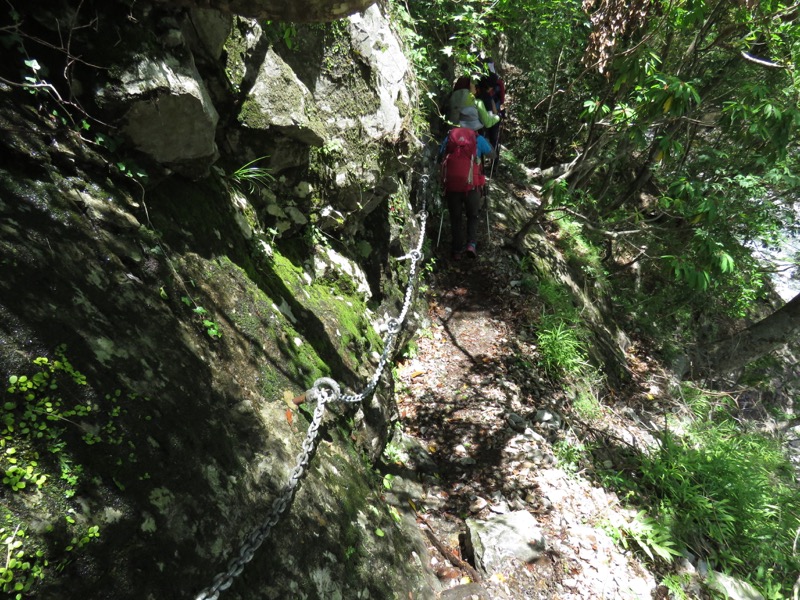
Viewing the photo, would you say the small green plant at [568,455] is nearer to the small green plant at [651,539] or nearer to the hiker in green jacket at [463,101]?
the small green plant at [651,539]

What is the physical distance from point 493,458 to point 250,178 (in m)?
3.89

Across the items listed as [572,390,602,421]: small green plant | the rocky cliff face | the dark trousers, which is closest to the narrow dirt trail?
[572,390,602,421]: small green plant

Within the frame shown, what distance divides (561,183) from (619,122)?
3.57ft

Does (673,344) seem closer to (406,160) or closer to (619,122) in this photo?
(619,122)

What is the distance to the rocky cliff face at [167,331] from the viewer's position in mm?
1553

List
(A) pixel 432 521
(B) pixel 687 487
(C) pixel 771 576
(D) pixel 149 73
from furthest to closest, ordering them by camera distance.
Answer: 1. (B) pixel 687 487
2. (C) pixel 771 576
3. (A) pixel 432 521
4. (D) pixel 149 73

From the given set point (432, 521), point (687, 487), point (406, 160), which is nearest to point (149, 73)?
point (406, 160)

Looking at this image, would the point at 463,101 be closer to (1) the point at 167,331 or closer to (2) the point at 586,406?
(2) the point at 586,406

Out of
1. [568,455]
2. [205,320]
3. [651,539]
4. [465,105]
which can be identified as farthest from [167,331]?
[465,105]

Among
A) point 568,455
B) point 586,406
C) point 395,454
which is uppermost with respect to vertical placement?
point 586,406

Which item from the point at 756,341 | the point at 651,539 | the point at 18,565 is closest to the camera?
the point at 18,565

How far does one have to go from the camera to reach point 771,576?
4.74 m

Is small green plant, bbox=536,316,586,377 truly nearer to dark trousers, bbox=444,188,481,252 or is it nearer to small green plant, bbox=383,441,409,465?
dark trousers, bbox=444,188,481,252

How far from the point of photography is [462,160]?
6824 mm
